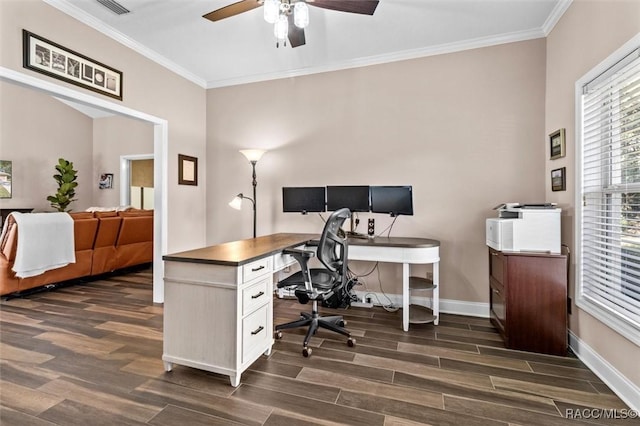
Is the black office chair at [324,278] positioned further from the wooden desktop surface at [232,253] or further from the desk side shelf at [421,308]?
the desk side shelf at [421,308]

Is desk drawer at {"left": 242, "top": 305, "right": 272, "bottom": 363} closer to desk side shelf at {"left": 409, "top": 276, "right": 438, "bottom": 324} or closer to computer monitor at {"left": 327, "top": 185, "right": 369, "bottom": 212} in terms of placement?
desk side shelf at {"left": 409, "top": 276, "right": 438, "bottom": 324}

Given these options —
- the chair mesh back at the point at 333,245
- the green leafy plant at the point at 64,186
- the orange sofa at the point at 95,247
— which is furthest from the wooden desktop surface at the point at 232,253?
the green leafy plant at the point at 64,186

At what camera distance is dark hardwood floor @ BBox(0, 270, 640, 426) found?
5.46 feet

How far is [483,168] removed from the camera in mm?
3111

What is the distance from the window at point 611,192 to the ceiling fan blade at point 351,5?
4.91ft

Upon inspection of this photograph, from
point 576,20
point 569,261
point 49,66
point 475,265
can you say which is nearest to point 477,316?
point 475,265

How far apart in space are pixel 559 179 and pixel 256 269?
260cm

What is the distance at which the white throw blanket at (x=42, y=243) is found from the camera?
3395mm

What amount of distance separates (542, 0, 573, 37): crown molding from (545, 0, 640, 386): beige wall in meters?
0.04

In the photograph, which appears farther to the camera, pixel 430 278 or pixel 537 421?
pixel 430 278

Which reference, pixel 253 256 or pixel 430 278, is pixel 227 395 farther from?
pixel 430 278

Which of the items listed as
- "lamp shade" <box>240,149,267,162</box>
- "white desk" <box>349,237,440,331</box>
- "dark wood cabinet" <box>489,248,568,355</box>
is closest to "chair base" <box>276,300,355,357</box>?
"white desk" <box>349,237,440,331</box>

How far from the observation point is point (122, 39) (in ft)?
10.2

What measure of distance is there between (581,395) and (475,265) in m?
1.43
